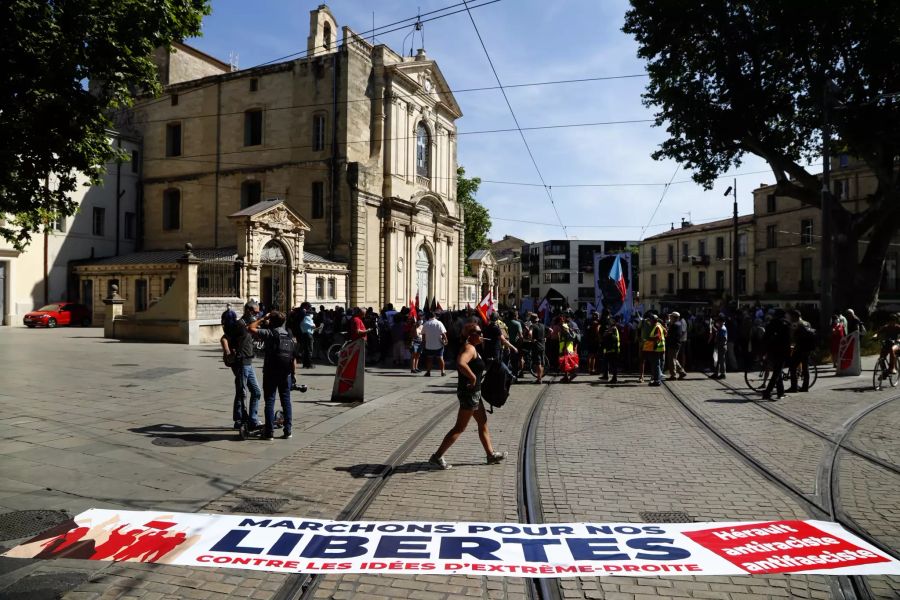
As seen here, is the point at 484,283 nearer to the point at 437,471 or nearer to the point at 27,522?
the point at 437,471

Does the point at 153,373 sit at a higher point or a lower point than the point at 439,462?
higher

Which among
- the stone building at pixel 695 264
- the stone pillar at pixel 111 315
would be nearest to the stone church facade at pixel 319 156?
the stone pillar at pixel 111 315

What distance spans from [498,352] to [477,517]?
3.54 metres

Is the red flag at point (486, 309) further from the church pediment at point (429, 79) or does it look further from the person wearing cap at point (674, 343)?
the church pediment at point (429, 79)

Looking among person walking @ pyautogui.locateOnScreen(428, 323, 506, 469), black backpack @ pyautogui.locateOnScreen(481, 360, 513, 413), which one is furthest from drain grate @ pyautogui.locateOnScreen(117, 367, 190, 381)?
black backpack @ pyautogui.locateOnScreen(481, 360, 513, 413)

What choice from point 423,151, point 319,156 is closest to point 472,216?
point 423,151

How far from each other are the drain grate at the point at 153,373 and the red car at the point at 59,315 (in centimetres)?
1964

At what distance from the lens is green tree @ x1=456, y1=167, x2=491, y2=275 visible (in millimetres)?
53938

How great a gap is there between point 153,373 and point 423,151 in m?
28.3

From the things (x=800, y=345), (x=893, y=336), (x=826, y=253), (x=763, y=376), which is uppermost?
(x=826, y=253)

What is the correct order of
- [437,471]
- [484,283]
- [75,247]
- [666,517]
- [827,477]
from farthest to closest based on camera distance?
[484,283] < [75,247] < [437,471] < [827,477] < [666,517]

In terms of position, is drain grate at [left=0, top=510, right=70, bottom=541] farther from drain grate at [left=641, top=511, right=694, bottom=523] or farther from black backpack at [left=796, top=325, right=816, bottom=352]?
black backpack at [left=796, top=325, right=816, bottom=352]

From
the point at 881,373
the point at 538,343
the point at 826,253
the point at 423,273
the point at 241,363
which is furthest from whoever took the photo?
the point at 423,273

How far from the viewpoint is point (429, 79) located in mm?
38562
